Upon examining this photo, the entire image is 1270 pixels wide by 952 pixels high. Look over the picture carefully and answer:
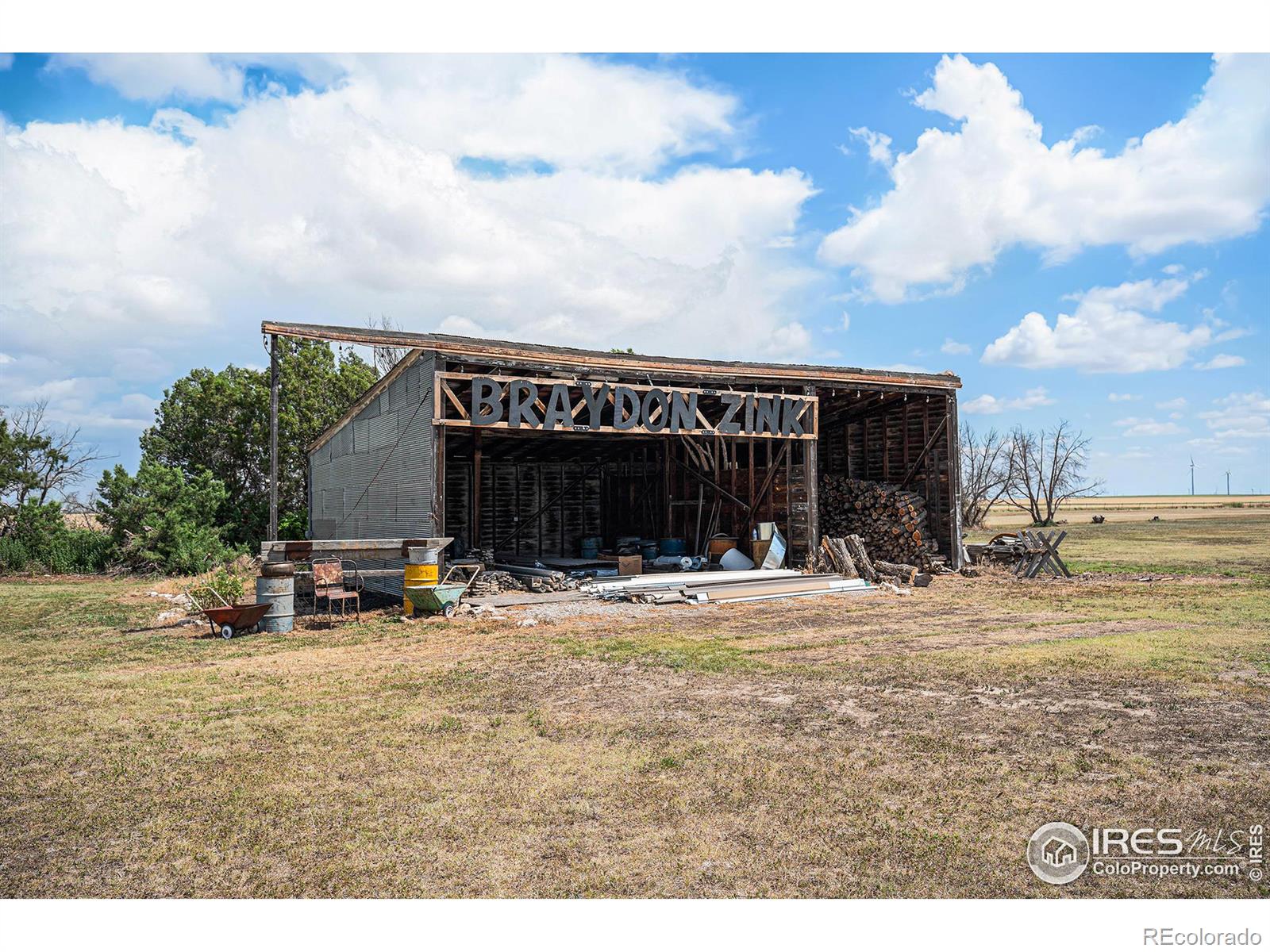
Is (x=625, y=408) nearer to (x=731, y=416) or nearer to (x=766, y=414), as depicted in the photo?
(x=731, y=416)

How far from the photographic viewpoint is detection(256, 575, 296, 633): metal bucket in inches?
500

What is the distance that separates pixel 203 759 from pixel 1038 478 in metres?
59.7

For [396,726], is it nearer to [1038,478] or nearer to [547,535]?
[547,535]

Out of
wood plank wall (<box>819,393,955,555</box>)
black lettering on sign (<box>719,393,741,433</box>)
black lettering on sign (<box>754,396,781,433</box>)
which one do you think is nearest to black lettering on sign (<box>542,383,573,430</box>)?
black lettering on sign (<box>719,393,741,433</box>)

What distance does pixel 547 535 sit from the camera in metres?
26.2

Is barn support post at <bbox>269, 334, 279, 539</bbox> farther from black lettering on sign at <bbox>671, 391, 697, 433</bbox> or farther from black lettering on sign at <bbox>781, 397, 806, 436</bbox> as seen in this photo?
black lettering on sign at <bbox>781, 397, 806, 436</bbox>

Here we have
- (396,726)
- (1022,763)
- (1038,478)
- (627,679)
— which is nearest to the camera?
(1022,763)

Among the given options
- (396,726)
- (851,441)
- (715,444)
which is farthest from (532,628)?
(851,441)

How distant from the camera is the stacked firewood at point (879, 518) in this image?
70.5 ft

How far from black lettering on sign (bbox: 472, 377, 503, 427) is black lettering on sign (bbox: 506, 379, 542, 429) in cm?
21

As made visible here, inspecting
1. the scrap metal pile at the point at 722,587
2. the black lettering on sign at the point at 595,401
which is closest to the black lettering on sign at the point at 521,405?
the black lettering on sign at the point at 595,401

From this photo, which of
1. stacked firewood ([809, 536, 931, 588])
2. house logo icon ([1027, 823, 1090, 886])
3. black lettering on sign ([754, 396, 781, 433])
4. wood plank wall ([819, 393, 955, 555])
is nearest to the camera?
house logo icon ([1027, 823, 1090, 886])

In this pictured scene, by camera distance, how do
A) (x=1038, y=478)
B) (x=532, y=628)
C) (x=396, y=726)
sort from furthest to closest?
(x=1038, y=478) → (x=532, y=628) → (x=396, y=726)

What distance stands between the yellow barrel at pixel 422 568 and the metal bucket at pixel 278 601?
1.93 m
